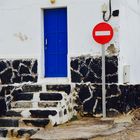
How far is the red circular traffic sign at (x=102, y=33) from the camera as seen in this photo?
12359mm

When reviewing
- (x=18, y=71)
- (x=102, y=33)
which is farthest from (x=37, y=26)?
(x=102, y=33)

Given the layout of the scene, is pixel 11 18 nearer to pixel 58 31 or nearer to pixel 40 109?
pixel 58 31

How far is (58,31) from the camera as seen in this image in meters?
13.6

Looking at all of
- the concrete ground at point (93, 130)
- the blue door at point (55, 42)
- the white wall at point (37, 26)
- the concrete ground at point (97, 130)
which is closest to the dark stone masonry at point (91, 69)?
the white wall at point (37, 26)

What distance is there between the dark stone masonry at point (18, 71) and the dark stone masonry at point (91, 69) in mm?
1246

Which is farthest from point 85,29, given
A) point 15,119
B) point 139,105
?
point 15,119

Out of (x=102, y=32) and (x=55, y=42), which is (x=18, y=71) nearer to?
(x=55, y=42)

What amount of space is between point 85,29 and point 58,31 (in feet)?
2.91

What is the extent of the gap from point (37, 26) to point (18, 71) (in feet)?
4.88

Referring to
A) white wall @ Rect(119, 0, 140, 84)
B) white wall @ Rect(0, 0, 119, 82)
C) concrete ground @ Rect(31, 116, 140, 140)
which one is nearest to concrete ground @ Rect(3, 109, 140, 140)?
concrete ground @ Rect(31, 116, 140, 140)

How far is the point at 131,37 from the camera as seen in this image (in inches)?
572

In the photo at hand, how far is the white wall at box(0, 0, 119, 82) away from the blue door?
185 mm

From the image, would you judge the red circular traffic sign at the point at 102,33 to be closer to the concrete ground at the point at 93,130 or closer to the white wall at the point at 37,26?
the white wall at the point at 37,26

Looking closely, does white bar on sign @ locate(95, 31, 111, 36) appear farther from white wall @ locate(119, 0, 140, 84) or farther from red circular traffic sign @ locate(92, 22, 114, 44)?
white wall @ locate(119, 0, 140, 84)
